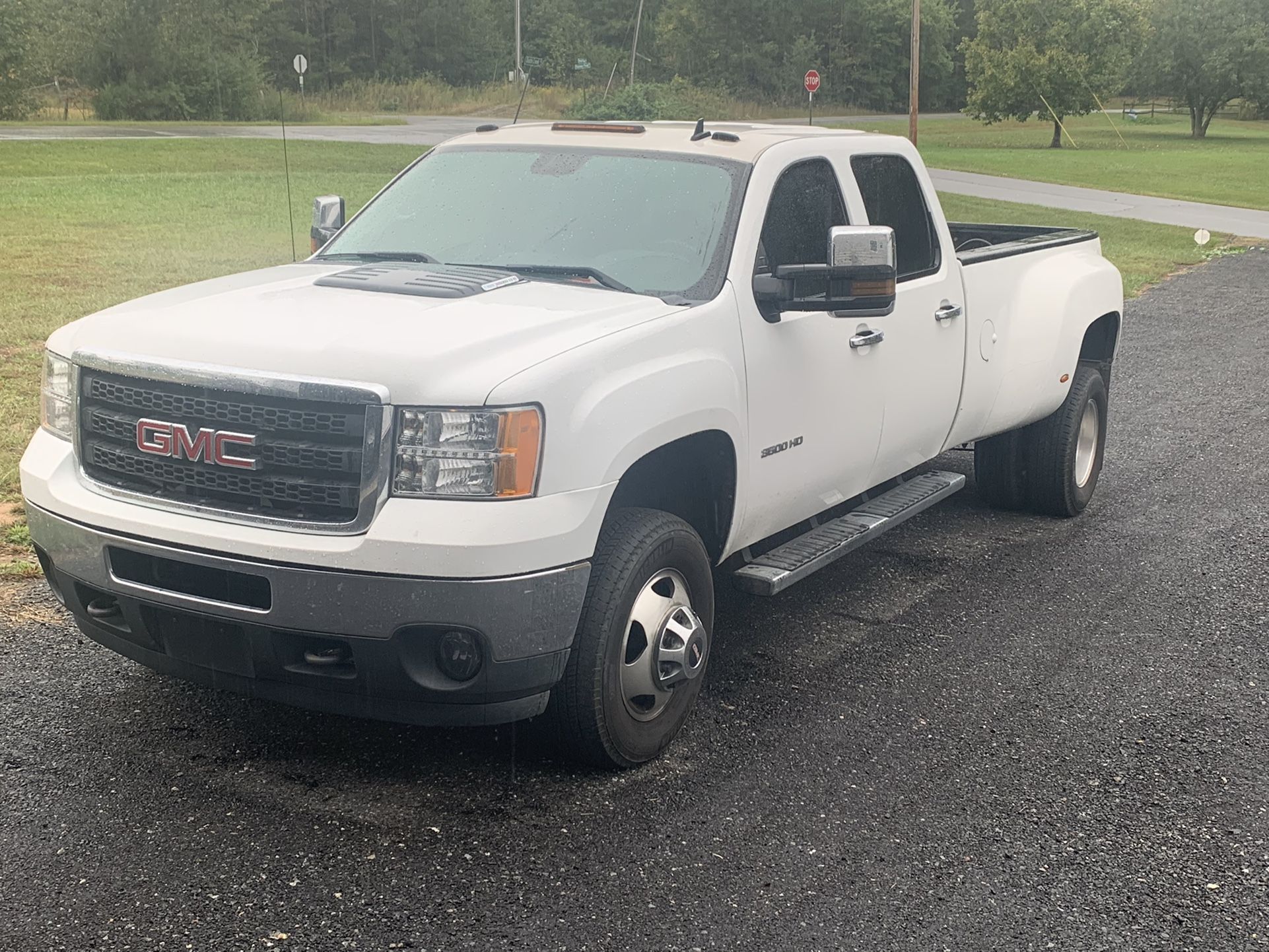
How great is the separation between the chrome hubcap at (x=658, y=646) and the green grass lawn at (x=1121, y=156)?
29.1m

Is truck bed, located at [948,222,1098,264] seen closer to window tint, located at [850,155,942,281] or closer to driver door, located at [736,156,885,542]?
window tint, located at [850,155,942,281]

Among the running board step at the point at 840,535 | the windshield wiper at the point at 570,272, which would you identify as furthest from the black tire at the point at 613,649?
the windshield wiper at the point at 570,272

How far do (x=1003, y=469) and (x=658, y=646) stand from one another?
3566 mm

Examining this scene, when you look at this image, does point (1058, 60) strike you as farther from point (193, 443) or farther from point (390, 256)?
point (193, 443)

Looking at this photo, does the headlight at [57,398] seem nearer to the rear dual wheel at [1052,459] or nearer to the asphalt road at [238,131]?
the rear dual wheel at [1052,459]

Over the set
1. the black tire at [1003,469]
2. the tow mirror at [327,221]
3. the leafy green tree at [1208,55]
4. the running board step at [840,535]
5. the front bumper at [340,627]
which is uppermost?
the leafy green tree at [1208,55]

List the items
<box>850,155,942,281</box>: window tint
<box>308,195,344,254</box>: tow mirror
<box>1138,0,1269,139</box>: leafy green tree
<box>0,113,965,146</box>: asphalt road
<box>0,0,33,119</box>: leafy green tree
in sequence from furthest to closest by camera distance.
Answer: <box>1138,0,1269,139</box>: leafy green tree < <box>0,0,33,119</box>: leafy green tree < <box>0,113,965,146</box>: asphalt road < <box>308,195,344,254</box>: tow mirror < <box>850,155,942,281</box>: window tint

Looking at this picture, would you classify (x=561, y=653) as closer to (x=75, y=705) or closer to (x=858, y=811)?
(x=858, y=811)

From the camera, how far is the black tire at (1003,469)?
7.19m

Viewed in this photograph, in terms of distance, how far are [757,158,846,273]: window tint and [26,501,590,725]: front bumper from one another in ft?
5.51

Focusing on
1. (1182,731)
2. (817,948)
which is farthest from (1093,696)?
(817,948)

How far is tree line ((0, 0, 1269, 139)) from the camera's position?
42219mm

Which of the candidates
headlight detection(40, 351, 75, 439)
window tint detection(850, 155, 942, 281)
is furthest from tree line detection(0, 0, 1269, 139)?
headlight detection(40, 351, 75, 439)

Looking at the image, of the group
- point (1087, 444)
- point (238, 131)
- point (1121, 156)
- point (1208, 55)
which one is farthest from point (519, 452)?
point (1208, 55)
